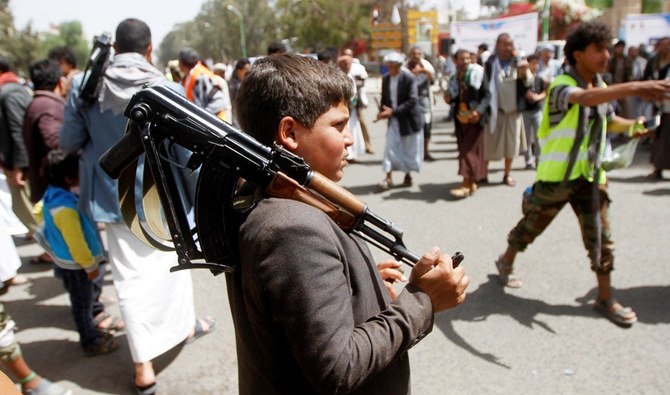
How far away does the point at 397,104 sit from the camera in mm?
6785

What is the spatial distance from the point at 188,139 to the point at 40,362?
289 centimetres

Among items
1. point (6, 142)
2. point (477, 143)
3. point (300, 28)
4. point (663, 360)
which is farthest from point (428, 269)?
point (300, 28)

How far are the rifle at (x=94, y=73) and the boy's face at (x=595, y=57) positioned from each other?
280 centimetres

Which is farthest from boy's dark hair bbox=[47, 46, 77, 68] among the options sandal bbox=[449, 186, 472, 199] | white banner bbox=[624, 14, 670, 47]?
white banner bbox=[624, 14, 670, 47]

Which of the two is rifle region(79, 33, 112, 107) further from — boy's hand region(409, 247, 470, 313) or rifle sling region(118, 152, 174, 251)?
boy's hand region(409, 247, 470, 313)

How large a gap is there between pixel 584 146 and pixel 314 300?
272 centimetres

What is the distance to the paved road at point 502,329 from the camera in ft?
9.19

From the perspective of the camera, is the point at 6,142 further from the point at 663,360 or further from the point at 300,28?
the point at 300,28

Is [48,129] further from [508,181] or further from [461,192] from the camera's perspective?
[508,181]

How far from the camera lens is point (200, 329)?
340cm

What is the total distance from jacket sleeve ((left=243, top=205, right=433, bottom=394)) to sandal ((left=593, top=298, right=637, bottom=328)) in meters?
2.74

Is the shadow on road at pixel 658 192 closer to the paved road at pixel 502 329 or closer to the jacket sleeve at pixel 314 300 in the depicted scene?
the paved road at pixel 502 329

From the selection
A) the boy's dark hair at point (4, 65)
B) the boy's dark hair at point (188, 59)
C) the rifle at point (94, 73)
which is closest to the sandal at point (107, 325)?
the rifle at point (94, 73)

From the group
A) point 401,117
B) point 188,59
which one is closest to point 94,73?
point 188,59
